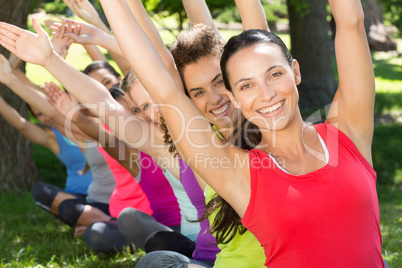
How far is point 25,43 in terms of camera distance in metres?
2.56

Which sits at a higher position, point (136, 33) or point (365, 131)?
point (136, 33)

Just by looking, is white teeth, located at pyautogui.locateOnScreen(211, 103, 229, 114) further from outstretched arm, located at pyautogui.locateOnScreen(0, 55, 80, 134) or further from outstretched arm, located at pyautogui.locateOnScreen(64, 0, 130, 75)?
outstretched arm, located at pyautogui.locateOnScreen(0, 55, 80, 134)

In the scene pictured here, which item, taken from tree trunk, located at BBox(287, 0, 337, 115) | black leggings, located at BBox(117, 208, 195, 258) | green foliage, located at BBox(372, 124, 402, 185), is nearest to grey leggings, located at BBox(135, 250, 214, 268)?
black leggings, located at BBox(117, 208, 195, 258)

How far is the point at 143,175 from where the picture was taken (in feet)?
12.7

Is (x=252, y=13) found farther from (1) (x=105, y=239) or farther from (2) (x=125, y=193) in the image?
(1) (x=105, y=239)

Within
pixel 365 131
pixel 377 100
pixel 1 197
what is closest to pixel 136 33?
pixel 365 131

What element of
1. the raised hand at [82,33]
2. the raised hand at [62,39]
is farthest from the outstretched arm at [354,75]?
the raised hand at [62,39]

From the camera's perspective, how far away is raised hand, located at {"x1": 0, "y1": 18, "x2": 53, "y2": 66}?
2.52 m

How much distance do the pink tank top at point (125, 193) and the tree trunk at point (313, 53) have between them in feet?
23.4

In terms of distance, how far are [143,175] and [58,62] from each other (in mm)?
1322

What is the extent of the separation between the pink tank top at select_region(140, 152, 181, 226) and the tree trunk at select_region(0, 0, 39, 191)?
3.28 meters

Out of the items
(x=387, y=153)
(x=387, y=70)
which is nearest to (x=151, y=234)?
(x=387, y=153)

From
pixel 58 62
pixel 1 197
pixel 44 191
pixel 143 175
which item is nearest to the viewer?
pixel 58 62

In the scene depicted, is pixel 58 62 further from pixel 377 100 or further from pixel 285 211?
pixel 377 100
